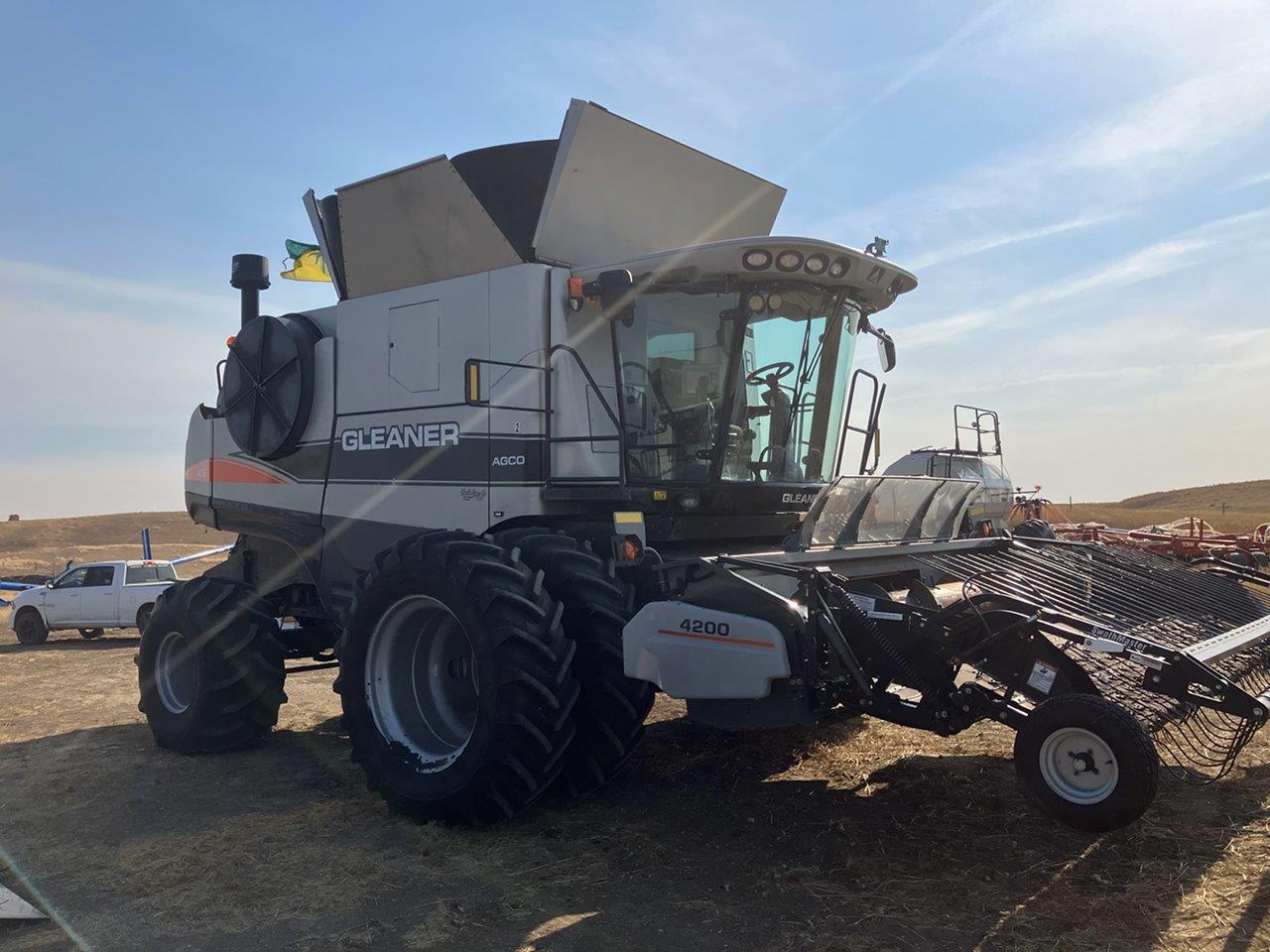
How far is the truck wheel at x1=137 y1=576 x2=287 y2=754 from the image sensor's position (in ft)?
23.3

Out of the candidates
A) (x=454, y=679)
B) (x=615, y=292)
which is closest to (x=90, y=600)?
(x=454, y=679)

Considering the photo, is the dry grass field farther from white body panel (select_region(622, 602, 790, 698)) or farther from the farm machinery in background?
white body panel (select_region(622, 602, 790, 698))

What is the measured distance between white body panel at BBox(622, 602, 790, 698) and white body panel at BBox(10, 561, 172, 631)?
1390cm

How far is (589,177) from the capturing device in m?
6.39

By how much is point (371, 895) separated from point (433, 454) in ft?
9.41

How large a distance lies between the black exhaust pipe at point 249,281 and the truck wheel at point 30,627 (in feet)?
35.5

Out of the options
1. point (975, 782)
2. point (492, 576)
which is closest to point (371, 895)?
point (492, 576)

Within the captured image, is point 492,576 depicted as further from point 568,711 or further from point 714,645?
point 714,645

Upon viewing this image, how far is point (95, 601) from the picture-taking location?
1612 cm

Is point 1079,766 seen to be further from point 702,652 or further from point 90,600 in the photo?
point 90,600

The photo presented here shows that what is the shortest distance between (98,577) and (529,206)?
1330 cm

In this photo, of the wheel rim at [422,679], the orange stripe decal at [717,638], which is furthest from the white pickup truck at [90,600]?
the orange stripe decal at [717,638]

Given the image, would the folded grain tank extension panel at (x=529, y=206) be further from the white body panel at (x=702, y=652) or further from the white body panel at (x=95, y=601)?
the white body panel at (x=95, y=601)

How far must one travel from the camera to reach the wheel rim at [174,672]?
7.38m
